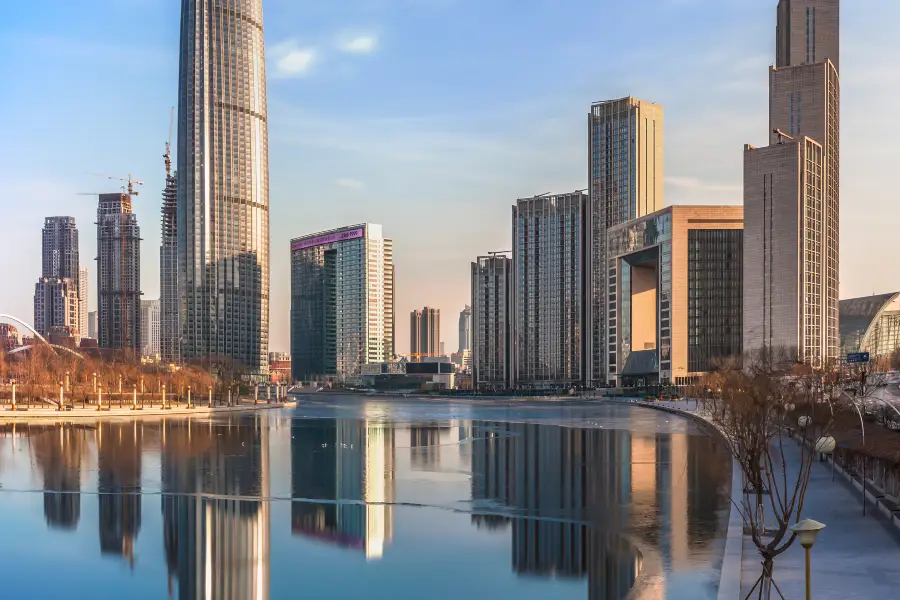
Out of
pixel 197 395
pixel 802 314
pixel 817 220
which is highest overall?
pixel 817 220

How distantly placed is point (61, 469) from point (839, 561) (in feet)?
105

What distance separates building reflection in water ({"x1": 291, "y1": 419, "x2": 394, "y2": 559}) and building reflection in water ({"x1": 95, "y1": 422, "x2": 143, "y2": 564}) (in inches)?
183

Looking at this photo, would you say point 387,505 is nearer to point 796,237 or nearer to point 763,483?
point 763,483

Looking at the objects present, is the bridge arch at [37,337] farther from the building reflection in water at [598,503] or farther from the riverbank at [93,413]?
the building reflection in water at [598,503]

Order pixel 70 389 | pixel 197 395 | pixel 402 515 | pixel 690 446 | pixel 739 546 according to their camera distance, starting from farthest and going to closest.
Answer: pixel 197 395, pixel 70 389, pixel 690 446, pixel 402 515, pixel 739 546

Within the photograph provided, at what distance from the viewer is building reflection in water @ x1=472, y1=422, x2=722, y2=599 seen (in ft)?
71.4

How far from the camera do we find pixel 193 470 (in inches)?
1527

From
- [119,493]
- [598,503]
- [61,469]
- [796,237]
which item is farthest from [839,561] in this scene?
[796,237]

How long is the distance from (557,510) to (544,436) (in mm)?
32972

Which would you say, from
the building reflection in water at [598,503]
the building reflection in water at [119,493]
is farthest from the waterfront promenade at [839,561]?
the building reflection in water at [119,493]

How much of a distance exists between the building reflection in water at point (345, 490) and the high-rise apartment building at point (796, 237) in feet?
385

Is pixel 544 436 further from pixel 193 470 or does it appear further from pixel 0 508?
pixel 0 508

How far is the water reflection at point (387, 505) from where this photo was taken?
70.3 feet

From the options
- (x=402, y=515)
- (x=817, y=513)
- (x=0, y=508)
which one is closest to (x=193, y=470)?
(x=0, y=508)
